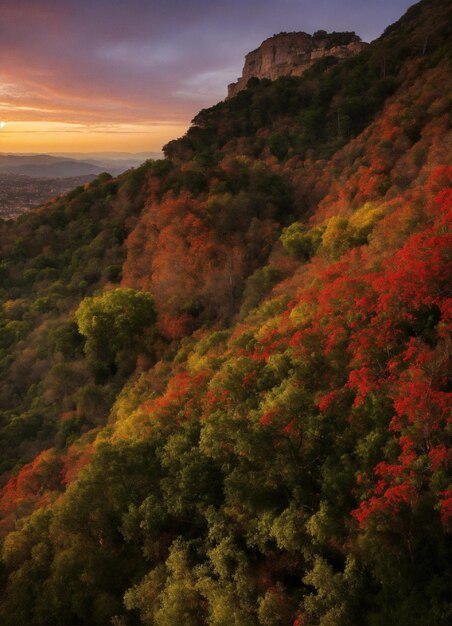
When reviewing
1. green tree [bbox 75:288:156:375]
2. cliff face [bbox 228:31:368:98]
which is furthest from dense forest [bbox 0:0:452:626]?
cliff face [bbox 228:31:368:98]

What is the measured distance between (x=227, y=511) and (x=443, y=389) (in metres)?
7.31

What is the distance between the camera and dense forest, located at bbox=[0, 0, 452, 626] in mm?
12617

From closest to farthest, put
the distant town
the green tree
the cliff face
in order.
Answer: the green tree, the cliff face, the distant town

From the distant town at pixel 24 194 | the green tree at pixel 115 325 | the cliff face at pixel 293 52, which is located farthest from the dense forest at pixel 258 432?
the cliff face at pixel 293 52

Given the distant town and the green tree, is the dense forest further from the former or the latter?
the distant town

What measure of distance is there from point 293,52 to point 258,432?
117 metres

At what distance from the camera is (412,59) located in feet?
204

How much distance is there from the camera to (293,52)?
113m

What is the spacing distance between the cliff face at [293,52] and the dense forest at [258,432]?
207 ft

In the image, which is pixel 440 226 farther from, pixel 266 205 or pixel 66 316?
pixel 66 316

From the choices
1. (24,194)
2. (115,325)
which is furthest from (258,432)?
(24,194)

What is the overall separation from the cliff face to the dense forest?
2486 inches

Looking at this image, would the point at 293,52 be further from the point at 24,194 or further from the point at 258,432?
the point at 258,432

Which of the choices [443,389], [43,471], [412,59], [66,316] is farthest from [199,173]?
[443,389]
